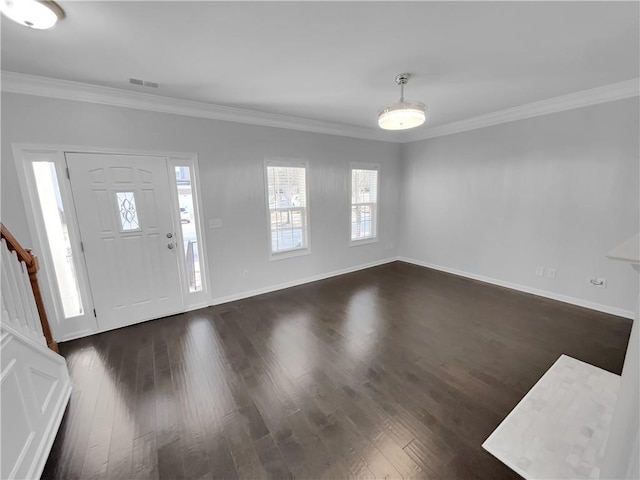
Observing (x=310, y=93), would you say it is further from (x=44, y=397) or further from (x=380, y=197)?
(x=44, y=397)

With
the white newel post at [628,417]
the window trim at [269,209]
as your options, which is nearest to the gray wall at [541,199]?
the window trim at [269,209]

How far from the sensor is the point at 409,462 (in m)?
1.51

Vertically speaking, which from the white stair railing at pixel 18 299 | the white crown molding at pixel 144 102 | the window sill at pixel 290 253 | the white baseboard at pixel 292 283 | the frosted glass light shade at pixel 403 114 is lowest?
the white baseboard at pixel 292 283

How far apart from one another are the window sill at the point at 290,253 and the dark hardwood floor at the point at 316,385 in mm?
838

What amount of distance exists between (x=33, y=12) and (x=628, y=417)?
138 inches

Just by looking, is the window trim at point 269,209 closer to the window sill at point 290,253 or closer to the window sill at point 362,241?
the window sill at point 290,253

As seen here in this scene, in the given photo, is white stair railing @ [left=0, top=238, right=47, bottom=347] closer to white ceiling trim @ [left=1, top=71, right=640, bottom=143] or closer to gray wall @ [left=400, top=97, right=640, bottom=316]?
white ceiling trim @ [left=1, top=71, right=640, bottom=143]

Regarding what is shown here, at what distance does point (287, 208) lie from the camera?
4.18 m

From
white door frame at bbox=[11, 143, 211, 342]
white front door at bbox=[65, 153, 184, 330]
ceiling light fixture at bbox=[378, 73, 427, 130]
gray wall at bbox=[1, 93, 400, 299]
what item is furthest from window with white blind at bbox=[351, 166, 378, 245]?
white front door at bbox=[65, 153, 184, 330]

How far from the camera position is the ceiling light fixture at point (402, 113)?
93.5 inches

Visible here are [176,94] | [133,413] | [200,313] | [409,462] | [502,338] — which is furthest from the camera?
[200,313]

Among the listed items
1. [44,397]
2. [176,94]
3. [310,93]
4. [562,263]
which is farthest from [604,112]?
[44,397]

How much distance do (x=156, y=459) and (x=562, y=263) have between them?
15.7 feet

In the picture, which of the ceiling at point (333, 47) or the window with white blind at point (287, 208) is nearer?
the ceiling at point (333, 47)
